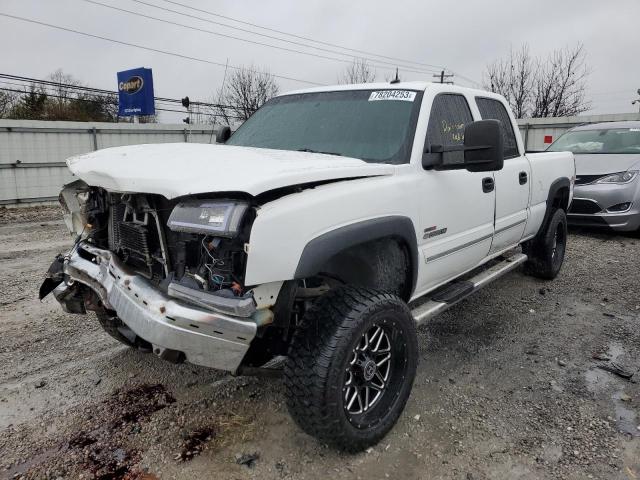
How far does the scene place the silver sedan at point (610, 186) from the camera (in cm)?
731

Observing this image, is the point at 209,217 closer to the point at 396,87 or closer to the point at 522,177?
the point at 396,87

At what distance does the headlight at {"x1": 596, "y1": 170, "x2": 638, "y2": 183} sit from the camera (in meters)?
7.36

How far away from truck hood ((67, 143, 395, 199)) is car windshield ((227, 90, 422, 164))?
0.31 metres

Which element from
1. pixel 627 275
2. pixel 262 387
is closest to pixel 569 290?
pixel 627 275

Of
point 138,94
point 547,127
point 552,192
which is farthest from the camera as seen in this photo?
point 138,94

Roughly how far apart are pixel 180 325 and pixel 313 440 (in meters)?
1.13

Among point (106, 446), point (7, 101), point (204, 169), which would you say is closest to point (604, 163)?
point (204, 169)

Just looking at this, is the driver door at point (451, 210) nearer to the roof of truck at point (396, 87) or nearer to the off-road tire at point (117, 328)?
the roof of truck at point (396, 87)

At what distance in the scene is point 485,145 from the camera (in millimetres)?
2840

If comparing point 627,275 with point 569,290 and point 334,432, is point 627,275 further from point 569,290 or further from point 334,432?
point 334,432

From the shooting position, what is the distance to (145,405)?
2.99 meters

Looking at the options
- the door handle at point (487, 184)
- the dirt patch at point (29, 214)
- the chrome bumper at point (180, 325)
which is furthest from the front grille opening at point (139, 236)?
the dirt patch at point (29, 214)

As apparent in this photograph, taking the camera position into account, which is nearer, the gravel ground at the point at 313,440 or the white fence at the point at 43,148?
the gravel ground at the point at 313,440

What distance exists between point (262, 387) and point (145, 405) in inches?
28.5
